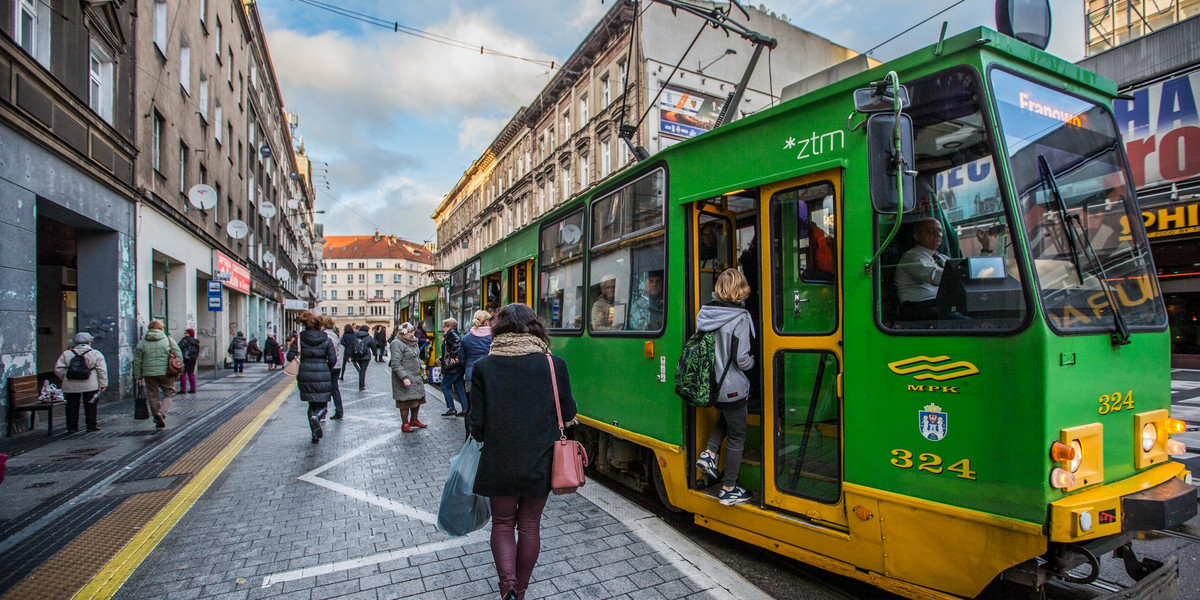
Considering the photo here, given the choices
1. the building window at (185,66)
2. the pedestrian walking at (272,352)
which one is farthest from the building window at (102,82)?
the pedestrian walking at (272,352)

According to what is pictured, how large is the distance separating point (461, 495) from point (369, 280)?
3973 inches

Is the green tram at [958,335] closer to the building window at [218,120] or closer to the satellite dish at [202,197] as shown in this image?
the satellite dish at [202,197]

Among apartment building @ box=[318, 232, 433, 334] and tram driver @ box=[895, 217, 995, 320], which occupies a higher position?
apartment building @ box=[318, 232, 433, 334]

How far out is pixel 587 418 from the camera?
589 centimetres

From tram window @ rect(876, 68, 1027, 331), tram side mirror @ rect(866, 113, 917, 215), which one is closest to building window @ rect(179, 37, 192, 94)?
tram side mirror @ rect(866, 113, 917, 215)

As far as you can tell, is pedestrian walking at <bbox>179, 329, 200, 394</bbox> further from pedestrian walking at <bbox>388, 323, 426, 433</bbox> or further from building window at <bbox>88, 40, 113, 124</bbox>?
pedestrian walking at <bbox>388, 323, 426, 433</bbox>

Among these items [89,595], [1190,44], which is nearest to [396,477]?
[89,595]

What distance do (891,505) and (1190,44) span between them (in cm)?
1926

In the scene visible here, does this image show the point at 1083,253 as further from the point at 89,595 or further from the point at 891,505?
the point at 89,595

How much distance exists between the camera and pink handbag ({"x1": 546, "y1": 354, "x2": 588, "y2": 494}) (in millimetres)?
3055

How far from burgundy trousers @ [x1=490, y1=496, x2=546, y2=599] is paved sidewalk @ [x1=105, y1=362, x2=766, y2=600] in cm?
25

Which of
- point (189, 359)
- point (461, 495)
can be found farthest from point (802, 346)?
point (189, 359)

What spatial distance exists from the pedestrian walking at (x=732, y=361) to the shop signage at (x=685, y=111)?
64.9 feet

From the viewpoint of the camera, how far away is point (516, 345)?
315cm
